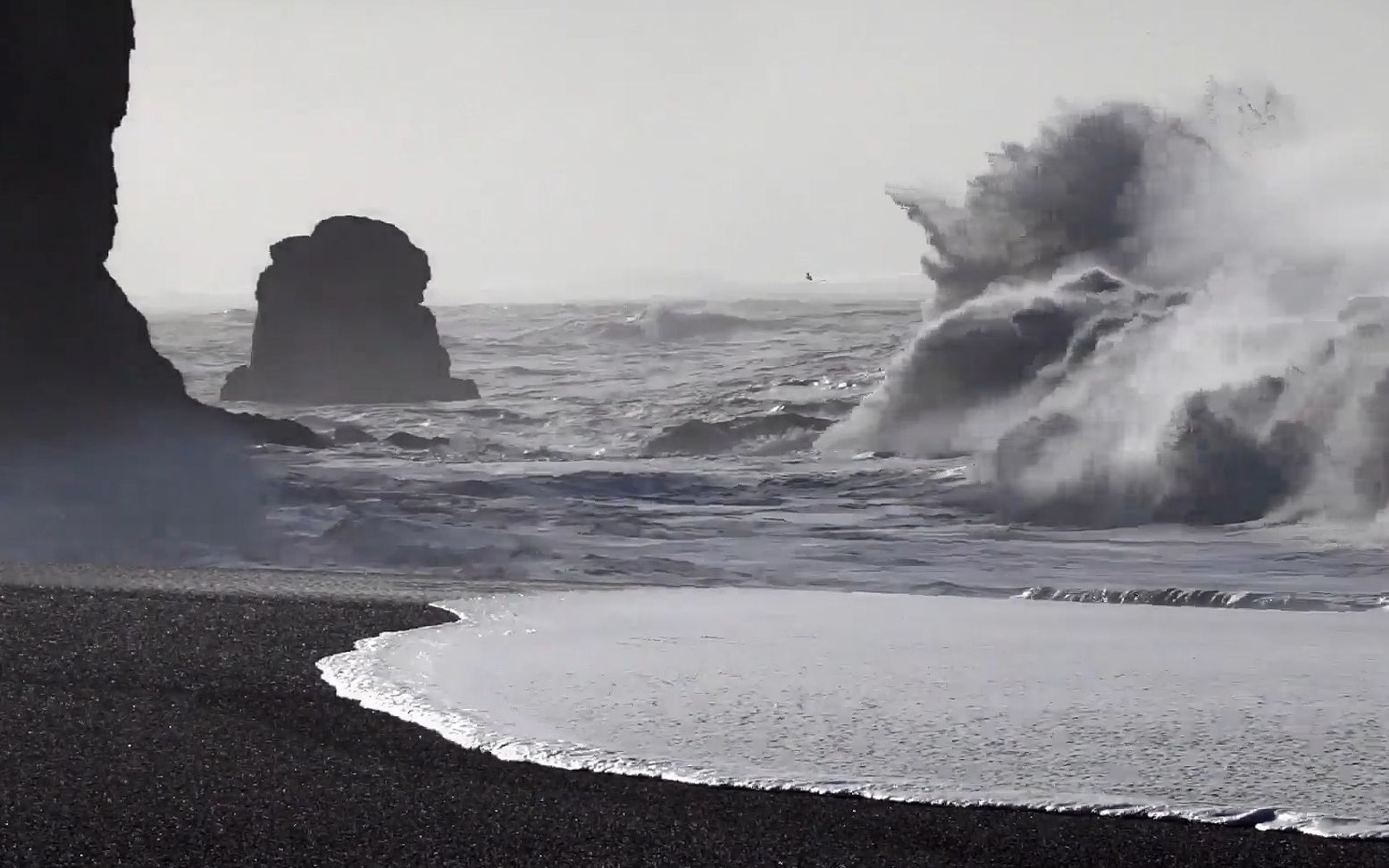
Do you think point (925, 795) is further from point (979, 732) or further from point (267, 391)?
point (267, 391)

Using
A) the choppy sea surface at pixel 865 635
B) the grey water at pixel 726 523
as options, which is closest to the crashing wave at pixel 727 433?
the grey water at pixel 726 523

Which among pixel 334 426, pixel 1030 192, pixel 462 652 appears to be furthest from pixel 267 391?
pixel 462 652

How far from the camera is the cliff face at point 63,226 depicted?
17.3 m

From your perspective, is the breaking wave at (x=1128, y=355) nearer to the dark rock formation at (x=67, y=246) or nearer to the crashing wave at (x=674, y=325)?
the dark rock formation at (x=67, y=246)

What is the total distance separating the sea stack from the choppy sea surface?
67.3 feet

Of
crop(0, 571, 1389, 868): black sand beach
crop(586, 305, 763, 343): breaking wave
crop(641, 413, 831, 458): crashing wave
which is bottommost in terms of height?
crop(641, 413, 831, 458): crashing wave

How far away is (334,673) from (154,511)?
25.7 ft

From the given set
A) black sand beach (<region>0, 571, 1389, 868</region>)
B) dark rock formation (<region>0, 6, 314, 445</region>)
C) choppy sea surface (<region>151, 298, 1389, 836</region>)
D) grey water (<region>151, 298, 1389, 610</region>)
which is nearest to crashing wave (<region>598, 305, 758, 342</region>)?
grey water (<region>151, 298, 1389, 610</region>)

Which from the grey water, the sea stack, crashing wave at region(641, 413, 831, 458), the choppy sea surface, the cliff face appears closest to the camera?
the choppy sea surface

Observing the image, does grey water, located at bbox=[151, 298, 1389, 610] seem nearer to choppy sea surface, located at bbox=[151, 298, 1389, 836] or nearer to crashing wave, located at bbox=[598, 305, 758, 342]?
choppy sea surface, located at bbox=[151, 298, 1389, 836]

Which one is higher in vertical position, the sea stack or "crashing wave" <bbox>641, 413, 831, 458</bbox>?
the sea stack

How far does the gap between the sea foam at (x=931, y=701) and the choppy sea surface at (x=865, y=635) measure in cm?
1

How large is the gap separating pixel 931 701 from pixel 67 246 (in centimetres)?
1538

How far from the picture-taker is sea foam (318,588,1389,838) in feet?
12.5
